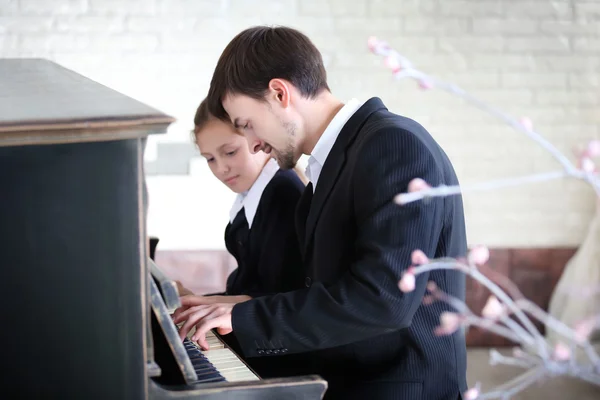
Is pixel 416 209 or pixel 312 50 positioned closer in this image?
pixel 416 209

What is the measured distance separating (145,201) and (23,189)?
0.50 ft

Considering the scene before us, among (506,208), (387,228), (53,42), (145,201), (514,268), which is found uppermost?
(145,201)

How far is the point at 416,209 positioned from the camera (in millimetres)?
1341

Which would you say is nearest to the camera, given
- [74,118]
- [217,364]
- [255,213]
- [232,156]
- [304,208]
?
[74,118]

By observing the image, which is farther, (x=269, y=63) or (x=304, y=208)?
(x=304, y=208)

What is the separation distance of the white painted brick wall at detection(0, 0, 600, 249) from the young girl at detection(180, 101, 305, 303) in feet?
5.22

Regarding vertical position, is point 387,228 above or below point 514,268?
Result: above

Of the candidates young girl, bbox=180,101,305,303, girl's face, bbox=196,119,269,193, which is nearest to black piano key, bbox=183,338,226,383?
young girl, bbox=180,101,305,303

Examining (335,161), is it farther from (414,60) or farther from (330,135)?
(414,60)

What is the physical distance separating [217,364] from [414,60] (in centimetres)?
265

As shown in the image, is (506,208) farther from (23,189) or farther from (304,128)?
(23,189)

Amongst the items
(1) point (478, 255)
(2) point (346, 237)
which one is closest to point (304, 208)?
(2) point (346, 237)

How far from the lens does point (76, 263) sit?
0.99 metres

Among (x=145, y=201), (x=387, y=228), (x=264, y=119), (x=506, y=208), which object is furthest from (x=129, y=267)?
(x=506, y=208)
